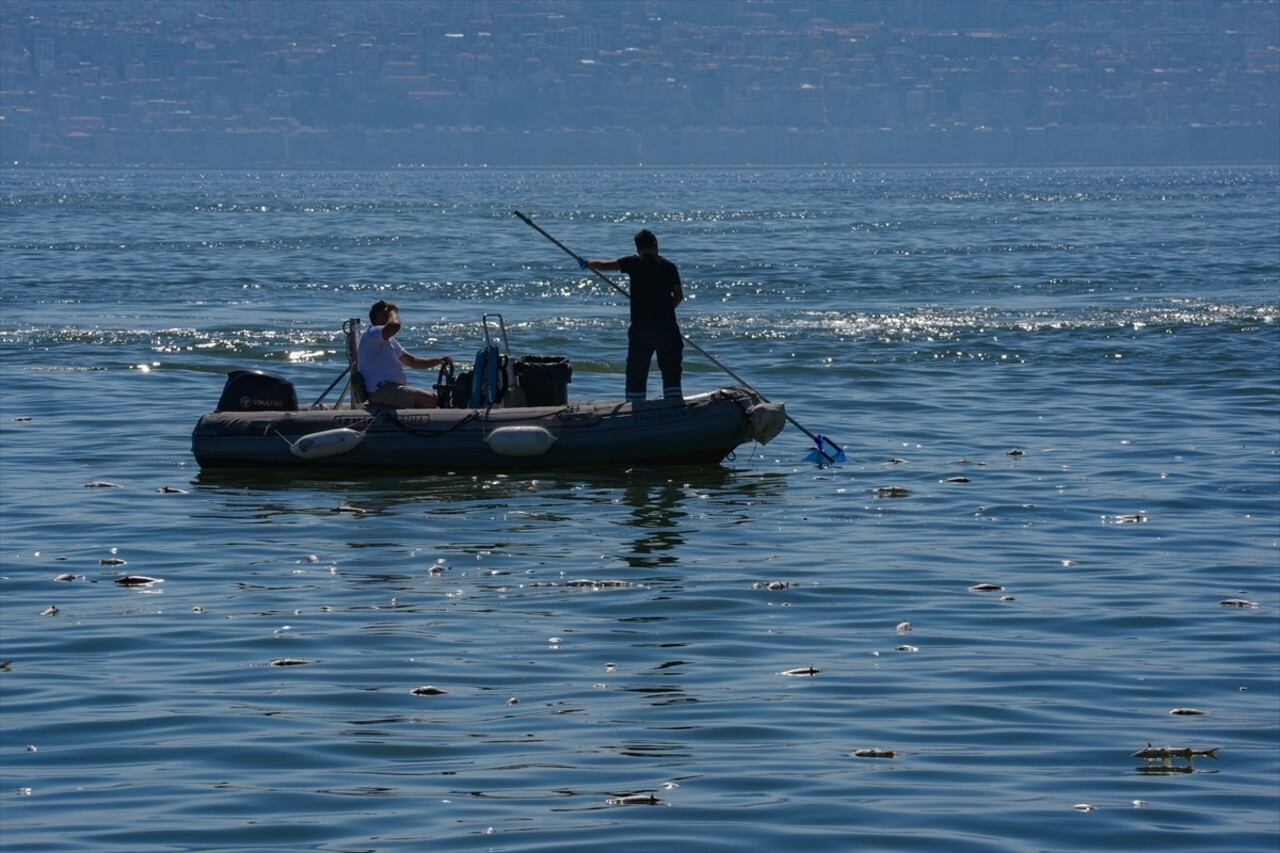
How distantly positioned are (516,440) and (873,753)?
26.9 ft

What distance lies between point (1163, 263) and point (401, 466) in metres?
31.1

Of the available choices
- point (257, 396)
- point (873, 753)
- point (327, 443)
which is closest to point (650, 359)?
point (327, 443)

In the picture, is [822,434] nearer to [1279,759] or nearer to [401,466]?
[401,466]

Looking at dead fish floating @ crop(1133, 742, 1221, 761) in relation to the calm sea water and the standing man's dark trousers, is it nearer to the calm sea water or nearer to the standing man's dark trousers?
the calm sea water

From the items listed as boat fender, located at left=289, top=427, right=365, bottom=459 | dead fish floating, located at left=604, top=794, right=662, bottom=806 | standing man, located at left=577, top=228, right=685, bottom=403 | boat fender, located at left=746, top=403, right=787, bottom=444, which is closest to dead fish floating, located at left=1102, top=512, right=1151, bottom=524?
boat fender, located at left=746, top=403, right=787, bottom=444

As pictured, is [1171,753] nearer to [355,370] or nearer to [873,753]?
[873,753]

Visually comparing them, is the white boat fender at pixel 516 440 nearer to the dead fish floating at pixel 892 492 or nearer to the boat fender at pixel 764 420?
the boat fender at pixel 764 420

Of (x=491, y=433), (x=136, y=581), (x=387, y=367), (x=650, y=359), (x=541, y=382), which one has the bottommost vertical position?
Result: (x=136, y=581)

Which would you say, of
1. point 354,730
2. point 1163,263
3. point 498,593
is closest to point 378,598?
point 498,593

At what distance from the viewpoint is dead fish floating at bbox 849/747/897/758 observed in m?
8.61

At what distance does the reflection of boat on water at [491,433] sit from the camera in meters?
16.6

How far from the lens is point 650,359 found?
16938mm

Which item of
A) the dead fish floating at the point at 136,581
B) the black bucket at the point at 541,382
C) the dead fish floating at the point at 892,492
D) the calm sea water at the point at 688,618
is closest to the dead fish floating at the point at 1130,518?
the calm sea water at the point at 688,618

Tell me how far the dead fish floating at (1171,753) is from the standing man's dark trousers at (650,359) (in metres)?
8.59
